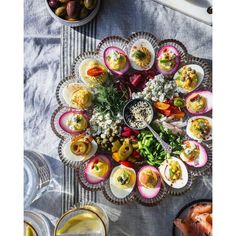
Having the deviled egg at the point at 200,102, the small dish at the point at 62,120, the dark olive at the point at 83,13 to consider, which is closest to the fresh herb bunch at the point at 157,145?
the deviled egg at the point at 200,102

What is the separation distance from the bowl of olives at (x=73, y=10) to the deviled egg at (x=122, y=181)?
0.57 metres

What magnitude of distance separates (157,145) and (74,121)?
0.32 m

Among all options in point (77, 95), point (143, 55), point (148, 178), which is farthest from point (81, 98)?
point (148, 178)

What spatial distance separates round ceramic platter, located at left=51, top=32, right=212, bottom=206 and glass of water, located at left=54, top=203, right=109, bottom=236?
11 centimetres

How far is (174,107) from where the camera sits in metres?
1.50

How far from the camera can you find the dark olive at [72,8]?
143cm

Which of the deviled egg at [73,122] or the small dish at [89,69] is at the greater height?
the small dish at [89,69]

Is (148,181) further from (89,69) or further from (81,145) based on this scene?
(89,69)

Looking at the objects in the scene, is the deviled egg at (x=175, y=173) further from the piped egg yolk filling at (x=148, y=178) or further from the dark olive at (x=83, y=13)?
the dark olive at (x=83, y=13)

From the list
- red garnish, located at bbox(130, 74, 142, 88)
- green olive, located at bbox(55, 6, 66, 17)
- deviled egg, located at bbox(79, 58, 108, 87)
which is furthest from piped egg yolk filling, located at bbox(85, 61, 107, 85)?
green olive, located at bbox(55, 6, 66, 17)

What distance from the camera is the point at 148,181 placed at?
1449mm
